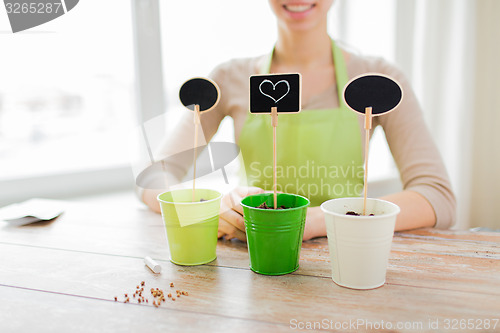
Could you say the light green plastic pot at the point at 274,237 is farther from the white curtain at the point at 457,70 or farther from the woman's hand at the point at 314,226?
the white curtain at the point at 457,70

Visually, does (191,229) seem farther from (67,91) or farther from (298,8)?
(67,91)

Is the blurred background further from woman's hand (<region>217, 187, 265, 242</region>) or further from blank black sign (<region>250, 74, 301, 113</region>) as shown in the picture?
blank black sign (<region>250, 74, 301, 113</region>)

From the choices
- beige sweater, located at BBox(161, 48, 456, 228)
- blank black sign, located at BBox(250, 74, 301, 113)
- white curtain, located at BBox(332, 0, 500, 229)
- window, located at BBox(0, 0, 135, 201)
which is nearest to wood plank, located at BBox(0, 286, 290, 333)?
blank black sign, located at BBox(250, 74, 301, 113)

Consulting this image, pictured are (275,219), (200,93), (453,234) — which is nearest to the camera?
(275,219)

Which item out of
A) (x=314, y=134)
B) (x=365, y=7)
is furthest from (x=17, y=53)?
(x=365, y=7)

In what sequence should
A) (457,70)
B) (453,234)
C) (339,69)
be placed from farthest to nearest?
(457,70) → (339,69) → (453,234)

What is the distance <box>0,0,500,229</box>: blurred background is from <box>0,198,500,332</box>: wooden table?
69 centimetres

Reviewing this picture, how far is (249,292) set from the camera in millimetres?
728

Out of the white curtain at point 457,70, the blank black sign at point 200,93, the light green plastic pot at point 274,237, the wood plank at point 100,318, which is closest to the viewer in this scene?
the wood plank at point 100,318

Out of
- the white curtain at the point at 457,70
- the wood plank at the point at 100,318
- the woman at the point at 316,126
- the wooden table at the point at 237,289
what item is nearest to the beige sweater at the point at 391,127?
the woman at the point at 316,126

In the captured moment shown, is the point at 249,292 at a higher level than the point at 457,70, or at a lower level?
lower

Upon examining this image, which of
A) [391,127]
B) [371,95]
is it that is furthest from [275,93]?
[391,127]

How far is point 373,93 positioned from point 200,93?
37cm

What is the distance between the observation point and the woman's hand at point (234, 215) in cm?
97
